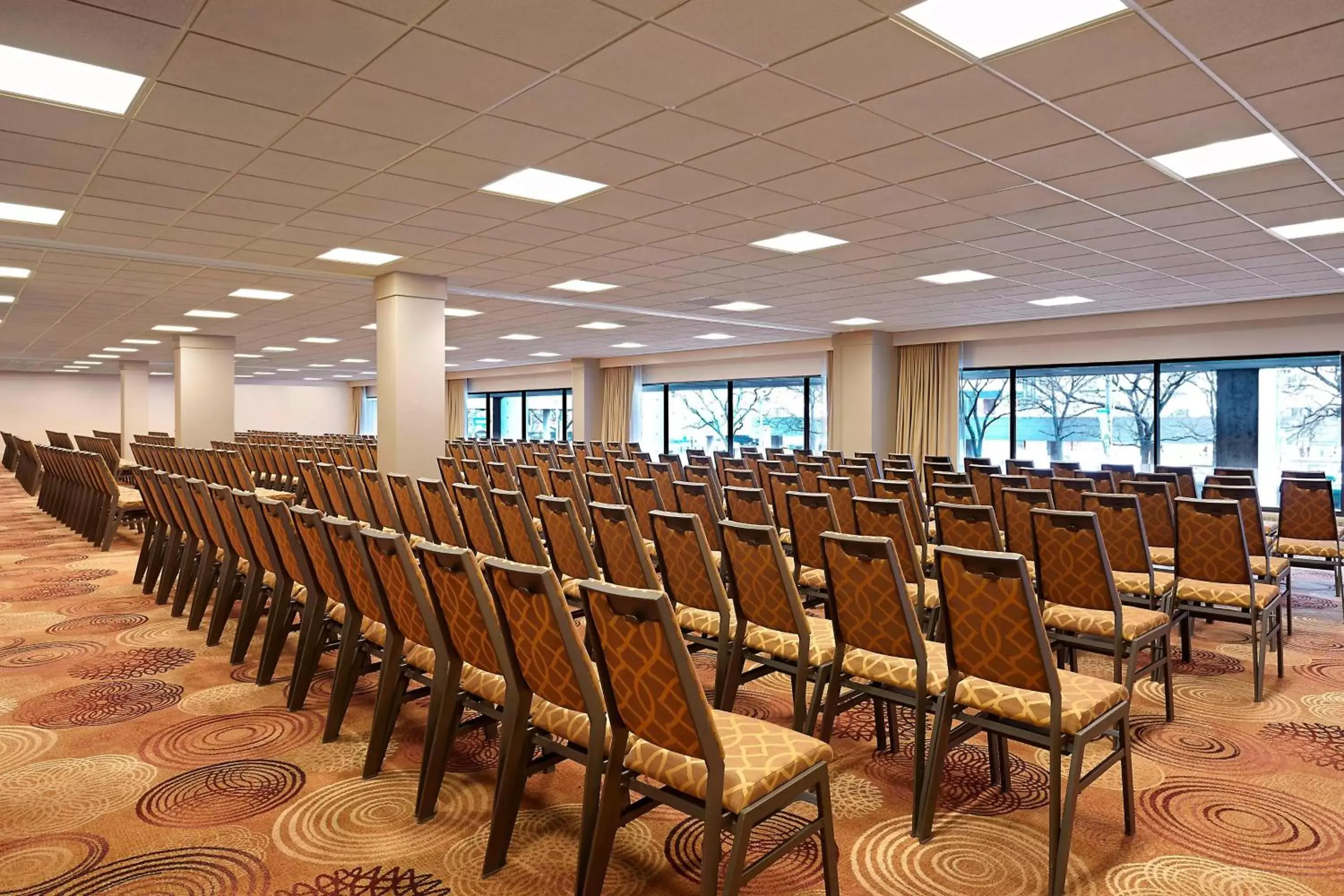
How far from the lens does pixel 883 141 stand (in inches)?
166

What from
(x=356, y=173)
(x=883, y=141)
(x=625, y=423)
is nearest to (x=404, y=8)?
(x=356, y=173)

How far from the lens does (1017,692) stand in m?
2.38

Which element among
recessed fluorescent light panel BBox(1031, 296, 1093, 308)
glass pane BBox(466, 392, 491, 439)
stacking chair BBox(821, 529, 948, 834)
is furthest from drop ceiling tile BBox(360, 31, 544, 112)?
glass pane BBox(466, 392, 491, 439)

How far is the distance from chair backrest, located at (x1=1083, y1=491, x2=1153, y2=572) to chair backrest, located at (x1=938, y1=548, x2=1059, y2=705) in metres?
1.89

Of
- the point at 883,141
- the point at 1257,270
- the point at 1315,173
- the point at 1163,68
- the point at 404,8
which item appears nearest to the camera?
the point at 404,8

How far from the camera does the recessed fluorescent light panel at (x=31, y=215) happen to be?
552 cm

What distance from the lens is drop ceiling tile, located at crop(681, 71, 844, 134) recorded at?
3.51m

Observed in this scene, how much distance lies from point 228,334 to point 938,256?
37.7 feet

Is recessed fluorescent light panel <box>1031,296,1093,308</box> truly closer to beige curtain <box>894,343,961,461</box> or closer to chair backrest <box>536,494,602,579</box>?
beige curtain <box>894,343,961,461</box>

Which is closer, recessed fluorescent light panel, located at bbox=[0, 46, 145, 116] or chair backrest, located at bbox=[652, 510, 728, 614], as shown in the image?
chair backrest, located at bbox=[652, 510, 728, 614]

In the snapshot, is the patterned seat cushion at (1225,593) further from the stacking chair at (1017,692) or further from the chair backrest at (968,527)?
the stacking chair at (1017,692)

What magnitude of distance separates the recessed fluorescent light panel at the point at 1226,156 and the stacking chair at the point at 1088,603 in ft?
7.72

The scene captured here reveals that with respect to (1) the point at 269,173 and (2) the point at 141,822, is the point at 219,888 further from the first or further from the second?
(1) the point at 269,173

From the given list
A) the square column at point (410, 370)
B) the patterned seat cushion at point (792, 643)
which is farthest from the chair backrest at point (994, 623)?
the square column at point (410, 370)
